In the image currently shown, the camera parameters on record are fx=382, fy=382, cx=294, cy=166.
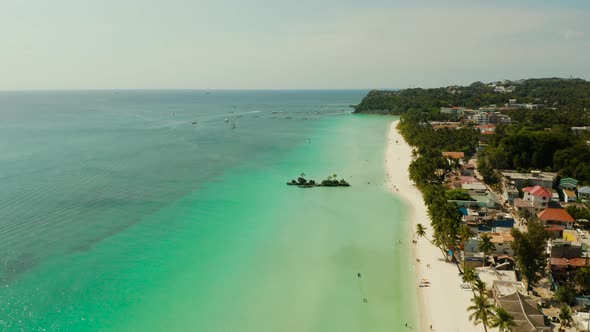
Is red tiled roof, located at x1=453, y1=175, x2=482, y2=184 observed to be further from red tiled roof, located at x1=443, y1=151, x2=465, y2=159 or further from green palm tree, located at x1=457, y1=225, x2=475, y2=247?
green palm tree, located at x1=457, y1=225, x2=475, y2=247

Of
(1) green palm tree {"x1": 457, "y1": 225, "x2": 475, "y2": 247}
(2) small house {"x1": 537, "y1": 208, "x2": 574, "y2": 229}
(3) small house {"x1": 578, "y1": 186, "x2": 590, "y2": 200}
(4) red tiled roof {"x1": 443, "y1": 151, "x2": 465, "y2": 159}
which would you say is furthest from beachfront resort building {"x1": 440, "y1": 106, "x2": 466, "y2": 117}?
(1) green palm tree {"x1": 457, "y1": 225, "x2": 475, "y2": 247}

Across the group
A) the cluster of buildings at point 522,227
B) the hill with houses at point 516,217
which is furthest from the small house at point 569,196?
the hill with houses at point 516,217

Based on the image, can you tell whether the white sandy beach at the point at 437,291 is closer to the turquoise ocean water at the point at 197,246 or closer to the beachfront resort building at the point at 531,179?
the turquoise ocean water at the point at 197,246

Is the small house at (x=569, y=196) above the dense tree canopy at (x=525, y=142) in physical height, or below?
below

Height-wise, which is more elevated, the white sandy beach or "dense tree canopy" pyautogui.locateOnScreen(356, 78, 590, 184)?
"dense tree canopy" pyautogui.locateOnScreen(356, 78, 590, 184)

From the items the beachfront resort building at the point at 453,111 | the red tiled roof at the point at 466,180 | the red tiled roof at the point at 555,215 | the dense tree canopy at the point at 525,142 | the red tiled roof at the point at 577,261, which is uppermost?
the beachfront resort building at the point at 453,111

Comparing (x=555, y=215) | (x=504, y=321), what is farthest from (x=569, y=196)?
(x=504, y=321)

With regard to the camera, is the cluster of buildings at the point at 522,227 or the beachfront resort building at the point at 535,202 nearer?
the cluster of buildings at the point at 522,227
